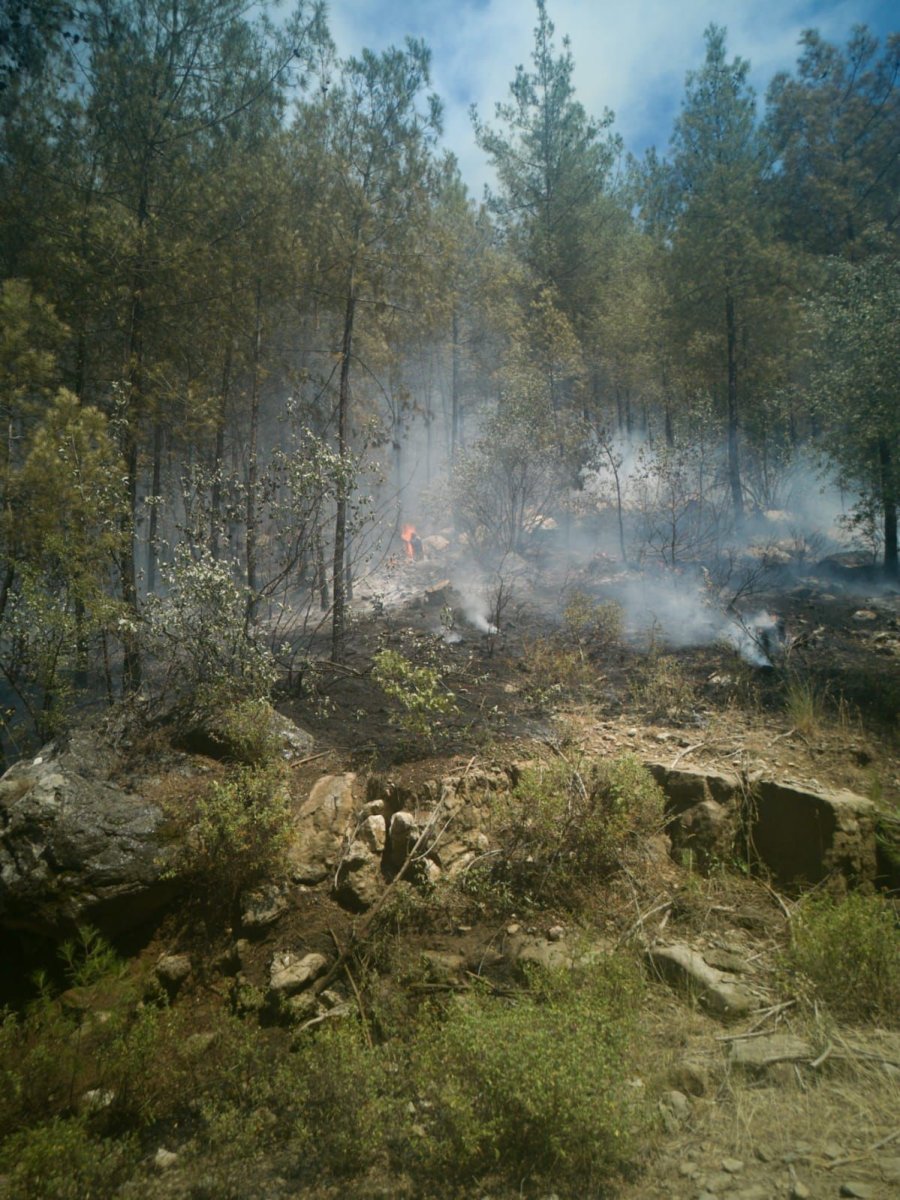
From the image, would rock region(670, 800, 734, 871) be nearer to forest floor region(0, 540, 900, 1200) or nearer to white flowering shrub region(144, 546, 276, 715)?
forest floor region(0, 540, 900, 1200)

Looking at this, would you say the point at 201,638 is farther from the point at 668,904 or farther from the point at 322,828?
the point at 668,904

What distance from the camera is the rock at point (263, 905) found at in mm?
4297

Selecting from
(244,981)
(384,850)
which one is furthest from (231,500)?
(244,981)

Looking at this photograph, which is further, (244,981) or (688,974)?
(244,981)

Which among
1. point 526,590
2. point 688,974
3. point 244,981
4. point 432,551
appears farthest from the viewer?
point 432,551

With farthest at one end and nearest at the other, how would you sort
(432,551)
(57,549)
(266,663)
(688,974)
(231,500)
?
1. (432,551)
2. (231,500)
3. (266,663)
4. (57,549)
5. (688,974)

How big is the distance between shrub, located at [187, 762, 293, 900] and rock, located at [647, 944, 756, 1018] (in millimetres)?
2490

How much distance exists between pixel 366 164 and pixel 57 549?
6872mm

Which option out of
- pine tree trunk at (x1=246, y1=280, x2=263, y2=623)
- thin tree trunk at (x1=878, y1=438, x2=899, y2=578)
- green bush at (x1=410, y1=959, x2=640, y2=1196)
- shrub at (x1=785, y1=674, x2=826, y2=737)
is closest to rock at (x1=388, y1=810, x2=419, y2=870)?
green bush at (x1=410, y1=959, x2=640, y2=1196)

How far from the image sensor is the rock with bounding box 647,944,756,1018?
3457 millimetres

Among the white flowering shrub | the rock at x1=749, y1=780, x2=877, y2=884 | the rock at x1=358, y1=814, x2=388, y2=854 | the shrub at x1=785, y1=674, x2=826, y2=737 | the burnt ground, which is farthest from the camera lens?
the white flowering shrub

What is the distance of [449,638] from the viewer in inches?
372

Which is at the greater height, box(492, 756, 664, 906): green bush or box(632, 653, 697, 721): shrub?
box(632, 653, 697, 721): shrub

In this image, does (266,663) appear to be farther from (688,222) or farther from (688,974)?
(688,222)
